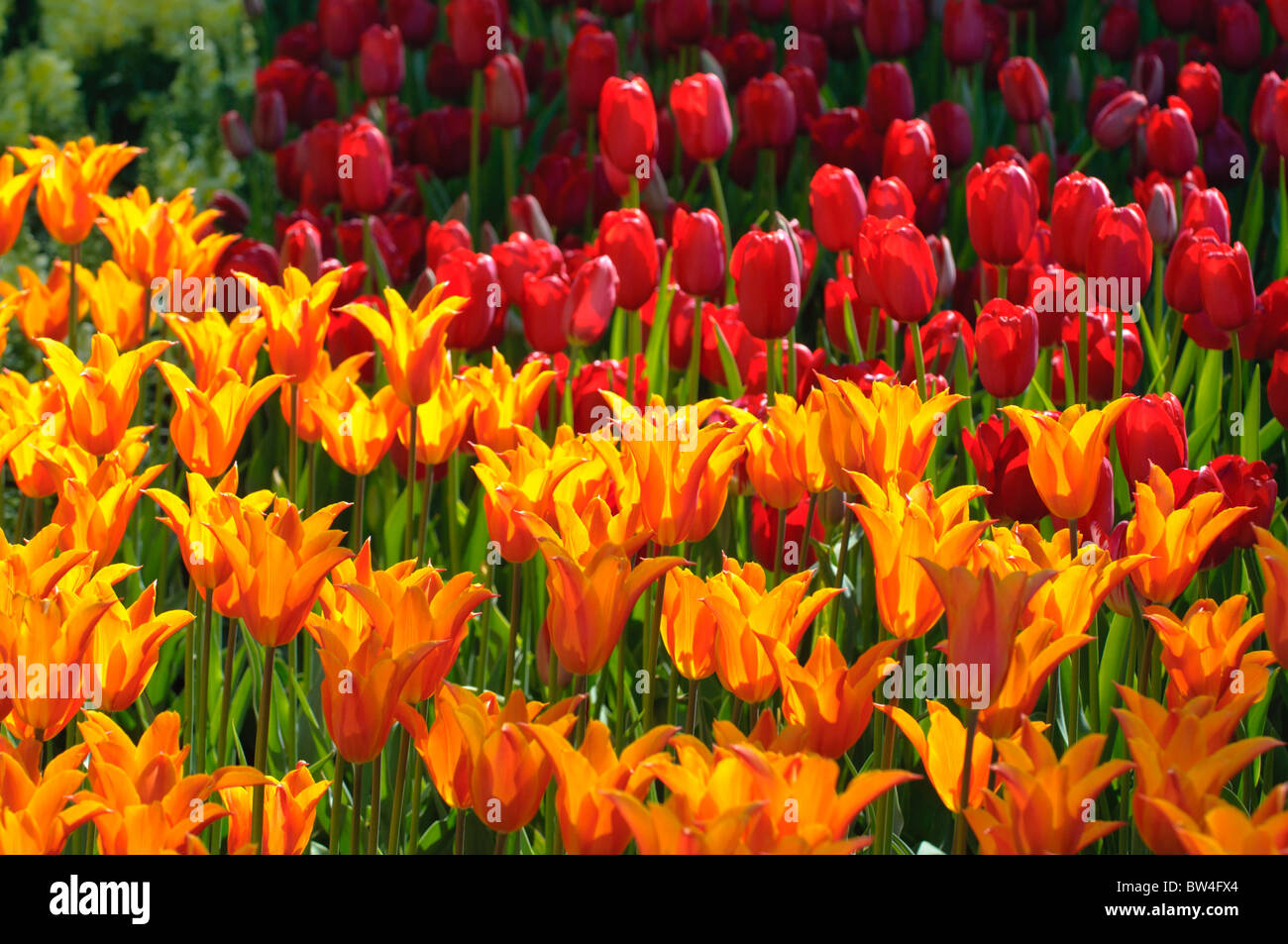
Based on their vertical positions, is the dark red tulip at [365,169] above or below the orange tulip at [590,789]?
above

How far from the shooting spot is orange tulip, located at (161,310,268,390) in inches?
92.3

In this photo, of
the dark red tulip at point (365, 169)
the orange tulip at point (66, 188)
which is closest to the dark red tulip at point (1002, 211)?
the dark red tulip at point (365, 169)

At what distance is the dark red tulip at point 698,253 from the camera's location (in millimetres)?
2656

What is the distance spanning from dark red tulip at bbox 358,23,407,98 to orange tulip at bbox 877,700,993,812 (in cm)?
313

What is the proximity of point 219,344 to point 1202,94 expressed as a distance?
2.43 metres

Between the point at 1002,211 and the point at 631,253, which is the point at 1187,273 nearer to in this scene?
the point at 1002,211

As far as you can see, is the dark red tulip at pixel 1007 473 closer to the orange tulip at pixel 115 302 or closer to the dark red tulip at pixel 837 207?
the dark red tulip at pixel 837 207

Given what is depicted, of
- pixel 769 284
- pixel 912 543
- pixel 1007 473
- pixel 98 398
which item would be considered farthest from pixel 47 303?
pixel 912 543

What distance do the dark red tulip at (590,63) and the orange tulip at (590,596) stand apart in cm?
253

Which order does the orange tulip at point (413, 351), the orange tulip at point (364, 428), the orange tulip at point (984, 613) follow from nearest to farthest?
the orange tulip at point (984, 613) < the orange tulip at point (413, 351) < the orange tulip at point (364, 428)

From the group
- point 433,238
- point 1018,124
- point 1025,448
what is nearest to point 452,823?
point 1025,448

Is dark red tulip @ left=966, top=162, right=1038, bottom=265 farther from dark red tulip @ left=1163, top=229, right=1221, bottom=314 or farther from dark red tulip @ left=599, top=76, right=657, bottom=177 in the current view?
dark red tulip @ left=599, top=76, right=657, bottom=177

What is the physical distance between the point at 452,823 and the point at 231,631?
0.48m

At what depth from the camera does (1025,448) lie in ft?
6.66
